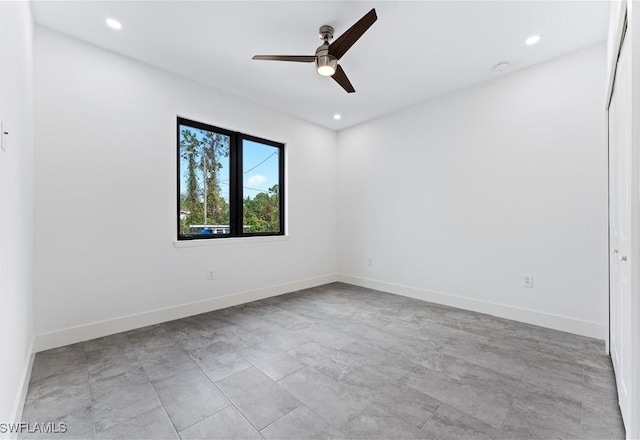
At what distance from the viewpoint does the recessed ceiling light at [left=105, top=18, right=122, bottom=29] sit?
2.33 meters

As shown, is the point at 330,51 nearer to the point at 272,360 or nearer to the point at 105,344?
the point at 272,360

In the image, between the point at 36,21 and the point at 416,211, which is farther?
the point at 416,211

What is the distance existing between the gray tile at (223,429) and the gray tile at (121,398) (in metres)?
0.36

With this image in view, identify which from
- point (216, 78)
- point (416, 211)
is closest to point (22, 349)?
point (216, 78)

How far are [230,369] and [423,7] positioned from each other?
3105 millimetres

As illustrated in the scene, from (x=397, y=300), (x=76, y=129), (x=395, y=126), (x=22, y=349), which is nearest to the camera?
(x=22, y=349)

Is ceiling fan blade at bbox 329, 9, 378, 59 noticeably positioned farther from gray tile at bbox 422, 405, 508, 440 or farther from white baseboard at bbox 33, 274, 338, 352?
white baseboard at bbox 33, 274, 338, 352

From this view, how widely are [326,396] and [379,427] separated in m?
0.38

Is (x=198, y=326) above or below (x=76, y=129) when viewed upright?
below

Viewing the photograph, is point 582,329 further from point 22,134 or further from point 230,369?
point 22,134

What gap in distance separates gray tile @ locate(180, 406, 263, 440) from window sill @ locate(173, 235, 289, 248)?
2039 mm

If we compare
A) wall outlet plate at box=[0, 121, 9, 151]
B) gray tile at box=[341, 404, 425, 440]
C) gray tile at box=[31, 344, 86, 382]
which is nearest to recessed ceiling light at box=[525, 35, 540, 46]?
gray tile at box=[341, 404, 425, 440]

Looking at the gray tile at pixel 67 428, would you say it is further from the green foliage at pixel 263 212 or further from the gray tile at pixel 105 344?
the green foliage at pixel 263 212

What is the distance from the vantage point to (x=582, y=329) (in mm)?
2654
